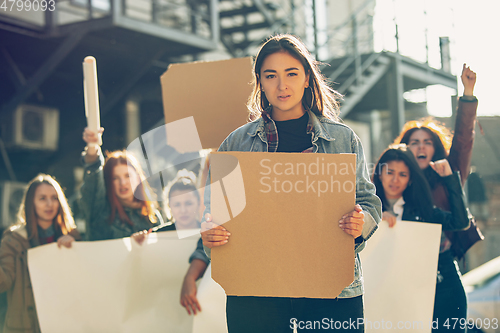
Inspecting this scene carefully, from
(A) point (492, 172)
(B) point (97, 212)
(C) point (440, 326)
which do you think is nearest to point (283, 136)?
(C) point (440, 326)

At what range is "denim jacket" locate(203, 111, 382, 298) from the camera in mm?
1619

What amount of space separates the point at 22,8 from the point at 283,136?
A: 5459 millimetres

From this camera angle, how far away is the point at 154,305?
271 cm

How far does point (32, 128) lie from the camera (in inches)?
284

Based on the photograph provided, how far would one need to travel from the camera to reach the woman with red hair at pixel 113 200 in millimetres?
2875

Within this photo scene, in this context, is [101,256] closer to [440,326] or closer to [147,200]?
[147,200]

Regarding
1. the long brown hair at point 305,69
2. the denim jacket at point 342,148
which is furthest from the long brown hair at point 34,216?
the long brown hair at point 305,69

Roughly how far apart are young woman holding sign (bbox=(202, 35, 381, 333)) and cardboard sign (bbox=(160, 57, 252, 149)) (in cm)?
68

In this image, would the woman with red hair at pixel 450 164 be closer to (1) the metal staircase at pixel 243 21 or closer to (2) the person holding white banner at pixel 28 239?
(2) the person holding white banner at pixel 28 239

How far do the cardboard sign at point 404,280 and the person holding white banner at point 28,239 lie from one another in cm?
176

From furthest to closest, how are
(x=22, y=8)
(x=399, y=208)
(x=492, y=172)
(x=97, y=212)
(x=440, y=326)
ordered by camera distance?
(x=492, y=172) < (x=22, y=8) < (x=97, y=212) < (x=399, y=208) < (x=440, y=326)

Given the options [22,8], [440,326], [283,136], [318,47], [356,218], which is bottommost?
[440,326]

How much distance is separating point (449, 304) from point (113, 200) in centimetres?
206

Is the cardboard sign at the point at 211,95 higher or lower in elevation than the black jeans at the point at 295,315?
higher
